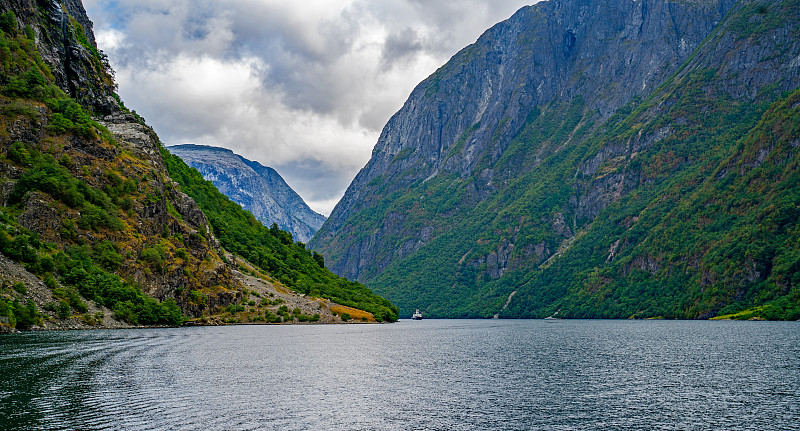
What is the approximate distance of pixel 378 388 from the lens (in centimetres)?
4897

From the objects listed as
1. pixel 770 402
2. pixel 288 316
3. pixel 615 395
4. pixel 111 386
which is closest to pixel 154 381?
pixel 111 386

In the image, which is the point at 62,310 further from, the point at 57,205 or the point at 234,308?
the point at 234,308

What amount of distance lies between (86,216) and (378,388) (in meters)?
89.2

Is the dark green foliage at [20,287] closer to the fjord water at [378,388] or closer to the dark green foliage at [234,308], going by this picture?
the fjord water at [378,388]

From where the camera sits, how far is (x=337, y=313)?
18525cm

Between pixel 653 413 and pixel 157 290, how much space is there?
113 meters

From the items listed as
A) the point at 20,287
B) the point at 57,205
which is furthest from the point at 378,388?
the point at 57,205

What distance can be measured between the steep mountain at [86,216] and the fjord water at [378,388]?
Result: 869 inches

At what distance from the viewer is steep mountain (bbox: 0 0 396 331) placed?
9519 centimetres

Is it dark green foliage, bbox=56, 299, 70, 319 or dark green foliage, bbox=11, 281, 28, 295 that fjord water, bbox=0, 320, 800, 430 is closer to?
dark green foliage, bbox=11, 281, 28, 295

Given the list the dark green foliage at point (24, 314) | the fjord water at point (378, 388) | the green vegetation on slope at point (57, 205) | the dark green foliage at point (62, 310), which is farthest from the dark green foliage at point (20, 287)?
the fjord water at point (378, 388)

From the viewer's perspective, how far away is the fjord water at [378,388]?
116 ft

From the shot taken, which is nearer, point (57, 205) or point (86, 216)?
point (57, 205)

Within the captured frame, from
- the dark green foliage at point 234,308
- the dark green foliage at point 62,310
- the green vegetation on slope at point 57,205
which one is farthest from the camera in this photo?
the dark green foliage at point 234,308
